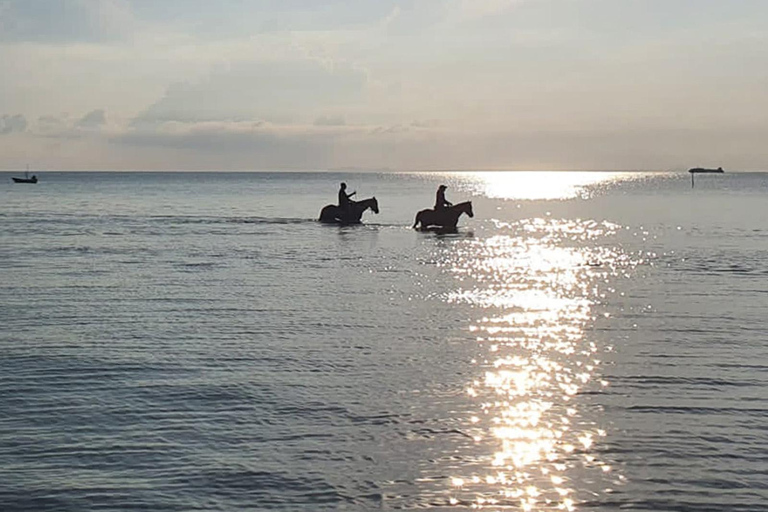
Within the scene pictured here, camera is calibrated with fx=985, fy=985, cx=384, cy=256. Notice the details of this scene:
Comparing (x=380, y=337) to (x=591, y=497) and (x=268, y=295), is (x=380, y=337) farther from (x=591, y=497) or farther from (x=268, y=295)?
(x=591, y=497)

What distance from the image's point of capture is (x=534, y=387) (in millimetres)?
13648

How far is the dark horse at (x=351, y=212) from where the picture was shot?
1965 inches

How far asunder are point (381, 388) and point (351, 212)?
37.4 meters

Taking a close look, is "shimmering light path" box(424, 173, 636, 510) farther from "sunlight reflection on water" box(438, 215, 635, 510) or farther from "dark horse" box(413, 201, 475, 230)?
"dark horse" box(413, 201, 475, 230)

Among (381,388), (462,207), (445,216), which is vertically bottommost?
(381,388)

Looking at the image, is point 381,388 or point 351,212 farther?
point 351,212

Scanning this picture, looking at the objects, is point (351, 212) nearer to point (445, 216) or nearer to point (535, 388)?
point (445, 216)

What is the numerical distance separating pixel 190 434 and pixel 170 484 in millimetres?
1634

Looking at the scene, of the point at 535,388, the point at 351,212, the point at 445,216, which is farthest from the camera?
the point at 351,212

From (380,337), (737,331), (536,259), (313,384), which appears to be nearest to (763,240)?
(536,259)

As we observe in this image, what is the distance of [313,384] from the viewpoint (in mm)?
13797

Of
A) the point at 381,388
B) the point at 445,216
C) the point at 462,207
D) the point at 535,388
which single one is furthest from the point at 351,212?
the point at 535,388

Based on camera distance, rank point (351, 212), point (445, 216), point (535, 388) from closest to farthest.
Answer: point (535, 388) < point (445, 216) < point (351, 212)

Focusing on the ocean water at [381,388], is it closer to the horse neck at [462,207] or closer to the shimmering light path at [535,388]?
the shimmering light path at [535,388]
